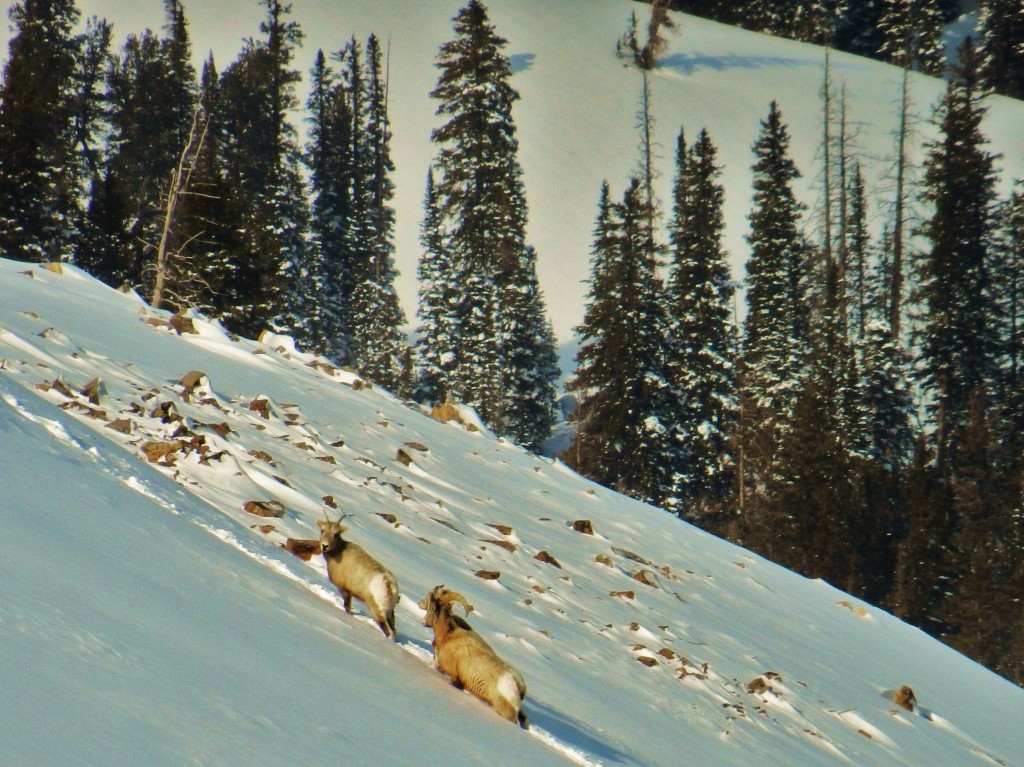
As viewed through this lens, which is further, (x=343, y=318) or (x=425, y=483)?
(x=343, y=318)

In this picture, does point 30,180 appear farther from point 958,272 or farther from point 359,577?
point 958,272

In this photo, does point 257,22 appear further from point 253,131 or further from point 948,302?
point 948,302

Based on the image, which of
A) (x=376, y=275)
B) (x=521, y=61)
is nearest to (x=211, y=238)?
(x=376, y=275)

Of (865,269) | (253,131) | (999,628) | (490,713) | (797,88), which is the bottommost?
(999,628)

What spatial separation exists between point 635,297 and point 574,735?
37.7 m

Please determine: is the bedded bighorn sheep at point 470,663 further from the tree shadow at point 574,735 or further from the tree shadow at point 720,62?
the tree shadow at point 720,62

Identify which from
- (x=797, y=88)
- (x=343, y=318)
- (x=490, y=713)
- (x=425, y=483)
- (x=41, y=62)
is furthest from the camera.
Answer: (x=797, y=88)

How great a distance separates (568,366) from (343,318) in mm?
14528

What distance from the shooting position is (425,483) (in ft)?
37.3

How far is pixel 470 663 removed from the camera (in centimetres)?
539

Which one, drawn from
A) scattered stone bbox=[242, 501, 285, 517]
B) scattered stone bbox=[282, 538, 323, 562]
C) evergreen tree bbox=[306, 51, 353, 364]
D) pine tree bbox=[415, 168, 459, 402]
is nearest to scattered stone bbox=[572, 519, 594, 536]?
scattered stone bbox=[242, 501, 285, 517]

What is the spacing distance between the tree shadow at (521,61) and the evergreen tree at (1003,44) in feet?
119

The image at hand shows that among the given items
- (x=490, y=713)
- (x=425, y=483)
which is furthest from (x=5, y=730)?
(x=425, y=483)

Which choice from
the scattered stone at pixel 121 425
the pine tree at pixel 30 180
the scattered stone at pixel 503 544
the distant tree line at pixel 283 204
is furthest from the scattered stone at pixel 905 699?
the pine tree at pixel 30 180
